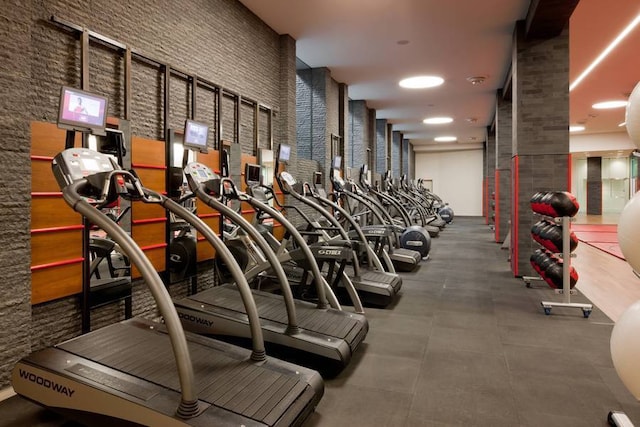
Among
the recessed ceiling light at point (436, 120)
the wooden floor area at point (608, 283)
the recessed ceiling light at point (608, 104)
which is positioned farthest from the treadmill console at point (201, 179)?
the recessed ceiling light at point (436, 120)

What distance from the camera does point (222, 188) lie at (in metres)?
3.37

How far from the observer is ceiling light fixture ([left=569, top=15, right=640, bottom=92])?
246 inches

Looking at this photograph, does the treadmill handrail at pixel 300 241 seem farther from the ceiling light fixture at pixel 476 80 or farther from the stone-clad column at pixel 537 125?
the ceiling light fixture at pixel 476 80

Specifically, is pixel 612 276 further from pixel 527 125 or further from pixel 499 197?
pixel 499 197

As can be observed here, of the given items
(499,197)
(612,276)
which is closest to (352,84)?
(499,197)

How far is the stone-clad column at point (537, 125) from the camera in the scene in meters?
5.87

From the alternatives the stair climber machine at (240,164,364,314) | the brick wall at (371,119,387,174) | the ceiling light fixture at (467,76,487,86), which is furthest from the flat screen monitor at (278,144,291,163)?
the brick wall at (371,119,387,174)

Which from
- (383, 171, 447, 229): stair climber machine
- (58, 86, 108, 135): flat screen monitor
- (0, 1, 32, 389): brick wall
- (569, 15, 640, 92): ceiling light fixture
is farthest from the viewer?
(383, 171, 447, 229): stair climber machine

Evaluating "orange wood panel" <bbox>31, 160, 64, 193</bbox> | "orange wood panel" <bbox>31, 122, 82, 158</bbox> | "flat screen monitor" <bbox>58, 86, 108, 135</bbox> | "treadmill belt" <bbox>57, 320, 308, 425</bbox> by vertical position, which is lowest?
"treadmill belt" <bbox>57, 320, 308, 425</bbox>

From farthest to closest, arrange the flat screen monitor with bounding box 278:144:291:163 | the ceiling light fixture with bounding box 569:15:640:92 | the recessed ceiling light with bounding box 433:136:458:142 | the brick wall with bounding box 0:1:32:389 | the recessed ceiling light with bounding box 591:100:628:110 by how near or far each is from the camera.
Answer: the recessed ceiling light with bounding box 433:136:458:142
the recessed ceiling light with bounding box 591:100:628:110
the ceiling light fixture with bounding box 569:15:640:92
the flat screen monitor with bounding box 278:144:291:163
the brick wall with bounding box 0:1:32:389

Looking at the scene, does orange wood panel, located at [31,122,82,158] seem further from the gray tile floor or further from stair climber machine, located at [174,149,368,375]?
the gray tile floor

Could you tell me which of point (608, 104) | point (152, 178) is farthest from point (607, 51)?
point (152, 178)

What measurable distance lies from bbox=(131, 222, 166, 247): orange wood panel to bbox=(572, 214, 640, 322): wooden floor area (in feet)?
14.6

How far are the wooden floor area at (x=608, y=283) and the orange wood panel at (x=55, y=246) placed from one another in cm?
480
